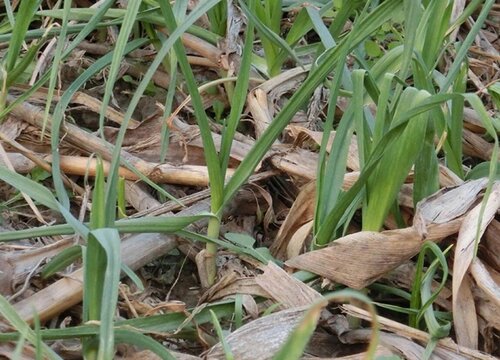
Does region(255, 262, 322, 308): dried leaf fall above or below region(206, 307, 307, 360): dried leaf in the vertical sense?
above

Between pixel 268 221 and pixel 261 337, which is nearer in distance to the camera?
pixel 261 337

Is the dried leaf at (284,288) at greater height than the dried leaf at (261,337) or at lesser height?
greater

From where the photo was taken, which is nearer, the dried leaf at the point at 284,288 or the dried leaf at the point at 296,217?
the dried leaf at the point at 284,288

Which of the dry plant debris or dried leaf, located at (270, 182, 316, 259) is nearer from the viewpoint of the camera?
the dry plant debris

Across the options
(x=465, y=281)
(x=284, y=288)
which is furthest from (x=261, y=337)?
(x=465, y=281)

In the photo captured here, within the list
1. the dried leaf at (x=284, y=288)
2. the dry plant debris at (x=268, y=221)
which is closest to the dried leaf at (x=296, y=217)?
the dry plant debris at (x=268, y=221)

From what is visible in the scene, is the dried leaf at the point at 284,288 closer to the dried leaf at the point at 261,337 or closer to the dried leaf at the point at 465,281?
the dried leaf at the point at 261,337

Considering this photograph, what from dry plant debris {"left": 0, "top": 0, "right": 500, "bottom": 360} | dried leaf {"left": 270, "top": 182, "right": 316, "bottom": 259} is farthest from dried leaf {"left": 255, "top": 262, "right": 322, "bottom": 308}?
dried leaf {"left": 270, "top": 182, "right": 316, "bottom": 259}

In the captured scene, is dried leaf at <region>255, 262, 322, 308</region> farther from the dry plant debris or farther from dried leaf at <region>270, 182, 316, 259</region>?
dried leaf at <region>270, 182, 316, 259</region>

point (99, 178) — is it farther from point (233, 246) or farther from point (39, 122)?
point (39, 122)

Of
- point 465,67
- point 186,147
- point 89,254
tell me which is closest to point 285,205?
point 186,147

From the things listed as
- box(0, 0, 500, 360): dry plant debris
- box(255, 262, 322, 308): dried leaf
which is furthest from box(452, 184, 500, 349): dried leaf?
box(255, 262, 322, 308): dried leaf

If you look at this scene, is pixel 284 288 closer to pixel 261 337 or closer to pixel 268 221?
pixel 261 337
